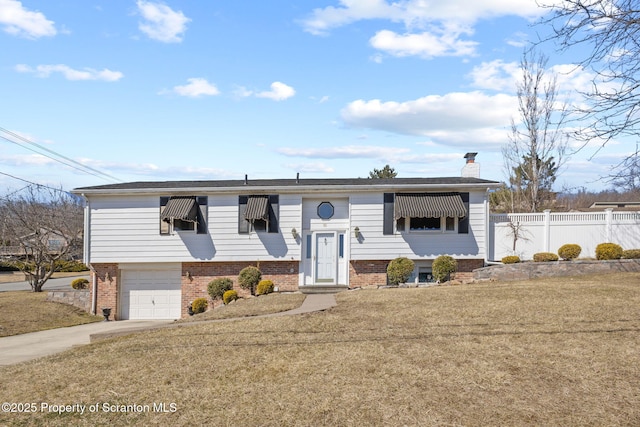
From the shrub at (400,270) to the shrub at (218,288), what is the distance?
6.14 metres

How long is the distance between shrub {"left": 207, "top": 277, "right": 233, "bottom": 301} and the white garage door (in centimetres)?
196

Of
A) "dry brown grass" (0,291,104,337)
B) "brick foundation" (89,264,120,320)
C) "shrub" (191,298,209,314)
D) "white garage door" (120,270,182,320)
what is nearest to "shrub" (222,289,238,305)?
"shrub" (191,298,209,314)

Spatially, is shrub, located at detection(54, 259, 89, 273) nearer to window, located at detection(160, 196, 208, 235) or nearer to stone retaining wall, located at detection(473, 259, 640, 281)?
window, located at detection(160, 196, 208, 235)

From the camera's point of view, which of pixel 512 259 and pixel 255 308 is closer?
pixel 255 308

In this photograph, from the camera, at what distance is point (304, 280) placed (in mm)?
18734

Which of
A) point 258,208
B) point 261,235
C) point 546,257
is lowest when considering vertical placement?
point 546,257

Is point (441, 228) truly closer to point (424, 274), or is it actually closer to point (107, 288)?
point (424, 274)

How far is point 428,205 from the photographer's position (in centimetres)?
1791

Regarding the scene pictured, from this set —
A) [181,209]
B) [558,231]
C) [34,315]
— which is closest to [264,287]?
[181,209]

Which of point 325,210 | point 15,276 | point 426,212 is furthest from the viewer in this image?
point 15,276

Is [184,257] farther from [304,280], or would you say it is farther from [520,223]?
[520,223]

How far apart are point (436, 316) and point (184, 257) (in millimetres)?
11448

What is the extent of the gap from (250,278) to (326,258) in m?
3.08

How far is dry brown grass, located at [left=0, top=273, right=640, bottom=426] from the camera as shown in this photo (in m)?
5.83
